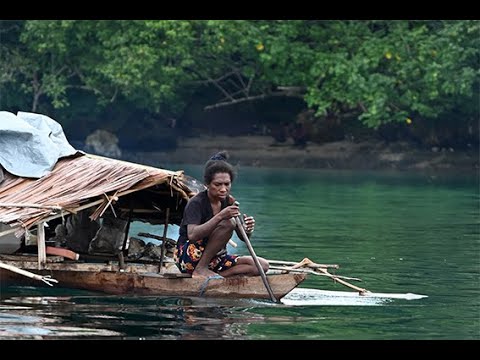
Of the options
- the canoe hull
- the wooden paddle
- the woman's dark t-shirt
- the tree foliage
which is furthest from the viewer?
the tree foliage

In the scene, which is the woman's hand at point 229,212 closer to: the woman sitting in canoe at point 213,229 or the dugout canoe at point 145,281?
the woman sitting in canoe at point 213,229

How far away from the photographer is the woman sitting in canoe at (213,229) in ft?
32.3

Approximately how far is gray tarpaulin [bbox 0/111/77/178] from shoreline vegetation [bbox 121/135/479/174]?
1998cm

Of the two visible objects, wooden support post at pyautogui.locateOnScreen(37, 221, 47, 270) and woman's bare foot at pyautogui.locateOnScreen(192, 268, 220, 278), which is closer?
woman's bare foot at pyautogui.locateOnScreen(192, 268, 220, 278)

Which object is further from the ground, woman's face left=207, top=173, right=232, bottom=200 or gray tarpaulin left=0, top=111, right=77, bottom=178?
gray tarpaulin left=0, top=111, right=77, bottom=178

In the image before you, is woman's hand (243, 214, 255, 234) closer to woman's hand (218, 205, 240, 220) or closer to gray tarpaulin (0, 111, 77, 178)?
woman's hand (218, 205, 240, 220)

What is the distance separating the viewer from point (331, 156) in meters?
31.4

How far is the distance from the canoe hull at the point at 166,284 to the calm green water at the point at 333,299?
0.07 m

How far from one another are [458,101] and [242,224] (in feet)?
68.2

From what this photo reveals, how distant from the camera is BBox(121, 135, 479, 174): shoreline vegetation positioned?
3100 centimetres

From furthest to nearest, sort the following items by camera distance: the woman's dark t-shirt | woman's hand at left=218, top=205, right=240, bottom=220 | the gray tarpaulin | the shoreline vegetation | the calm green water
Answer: the shoreline vegetation
the gray tarpaulin
the woman's dark t-shirt
woman's hand at left=218, top=205, right=240, bottom=220
the calm green water

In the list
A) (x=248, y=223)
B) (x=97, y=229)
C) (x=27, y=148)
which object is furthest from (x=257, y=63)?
(x=248, y=223)

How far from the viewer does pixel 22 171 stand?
1101 centimetres

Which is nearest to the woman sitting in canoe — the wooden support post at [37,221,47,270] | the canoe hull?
the canoe hull
